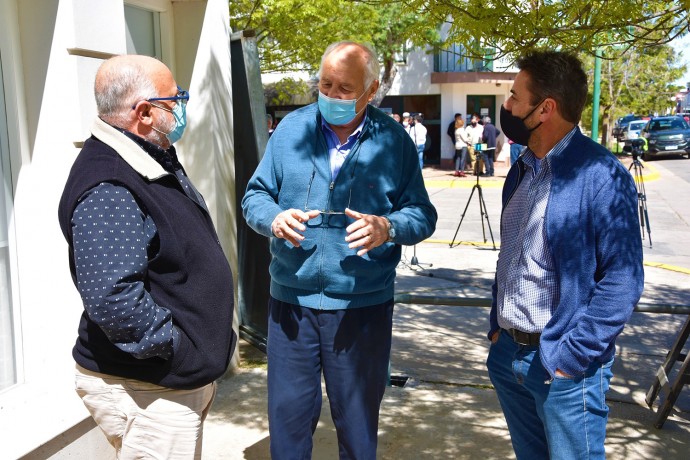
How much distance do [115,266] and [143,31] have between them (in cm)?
307

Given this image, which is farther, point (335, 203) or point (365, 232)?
point (335, 203)

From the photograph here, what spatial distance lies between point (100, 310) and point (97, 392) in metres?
0.40

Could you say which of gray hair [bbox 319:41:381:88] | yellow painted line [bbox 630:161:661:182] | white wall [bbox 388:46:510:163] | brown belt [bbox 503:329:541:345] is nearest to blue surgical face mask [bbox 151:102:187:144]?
gray hair [bbox 319:41:381:88]

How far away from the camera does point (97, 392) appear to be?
90.8 inches

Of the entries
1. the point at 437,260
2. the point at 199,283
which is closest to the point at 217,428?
the point at 199,283

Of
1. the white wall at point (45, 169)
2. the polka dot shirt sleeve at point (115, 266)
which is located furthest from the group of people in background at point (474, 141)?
the polka dot shirt sleeve at point (115, 266)

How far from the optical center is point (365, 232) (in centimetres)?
261

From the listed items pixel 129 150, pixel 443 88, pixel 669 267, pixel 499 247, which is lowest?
pixel 669 267

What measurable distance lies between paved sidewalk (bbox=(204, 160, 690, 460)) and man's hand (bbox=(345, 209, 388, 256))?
1.78 metres

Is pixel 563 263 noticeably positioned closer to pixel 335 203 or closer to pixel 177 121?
pixel 335 203

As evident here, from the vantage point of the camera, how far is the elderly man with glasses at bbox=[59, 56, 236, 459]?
6.72 feet

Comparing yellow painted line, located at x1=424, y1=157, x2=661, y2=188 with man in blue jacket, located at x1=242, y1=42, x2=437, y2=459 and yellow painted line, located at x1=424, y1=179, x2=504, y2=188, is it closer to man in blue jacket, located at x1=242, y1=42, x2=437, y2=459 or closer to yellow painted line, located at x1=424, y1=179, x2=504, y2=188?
yellow painted line, located at x1=424, y1=179, x2=504, y2=188

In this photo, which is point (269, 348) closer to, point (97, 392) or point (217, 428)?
point (97, 392)

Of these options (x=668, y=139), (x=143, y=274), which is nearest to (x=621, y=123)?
(x=668, y=139)
